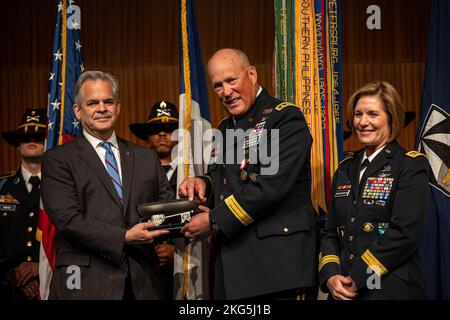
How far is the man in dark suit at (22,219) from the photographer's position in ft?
12.6

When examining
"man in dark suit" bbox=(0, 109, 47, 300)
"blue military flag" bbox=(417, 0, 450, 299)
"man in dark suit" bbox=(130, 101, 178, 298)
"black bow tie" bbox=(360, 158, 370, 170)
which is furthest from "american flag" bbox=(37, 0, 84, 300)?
"blue military flag" bbox=(417, 0, 450, 299)

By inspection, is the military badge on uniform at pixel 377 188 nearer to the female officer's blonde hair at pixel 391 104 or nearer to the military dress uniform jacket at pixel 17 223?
the female officer's blonde hair at pixel 391 104

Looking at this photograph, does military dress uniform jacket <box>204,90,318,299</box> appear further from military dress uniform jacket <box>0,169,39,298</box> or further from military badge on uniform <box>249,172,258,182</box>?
military dress uniform jacket <box>0,169,39,298</box>

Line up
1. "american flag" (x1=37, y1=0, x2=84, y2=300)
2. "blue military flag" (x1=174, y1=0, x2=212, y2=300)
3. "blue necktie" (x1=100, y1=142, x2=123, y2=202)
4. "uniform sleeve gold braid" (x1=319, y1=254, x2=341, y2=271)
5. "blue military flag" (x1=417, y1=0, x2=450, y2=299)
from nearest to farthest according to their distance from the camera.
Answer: "uniform sleeve gold braid" (x1=319, y1=254, x2=341, y2=271), "blue necktie" (x1=100, y1=142, x2=123, y2=202), "blue military flag" (x1=417, y1=0, x2=450, y2=299), "blue military flag" (x1=174, y1=0, x2=212, y2=300), "american flag" (x1=37, y1=0, x2=84, y2=300)

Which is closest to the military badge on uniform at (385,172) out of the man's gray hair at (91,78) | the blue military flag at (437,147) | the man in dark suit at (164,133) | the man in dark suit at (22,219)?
the blue military flag at (437,147)

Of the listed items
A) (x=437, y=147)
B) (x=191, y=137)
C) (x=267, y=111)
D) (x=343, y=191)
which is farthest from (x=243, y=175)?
(x=437, y=147)

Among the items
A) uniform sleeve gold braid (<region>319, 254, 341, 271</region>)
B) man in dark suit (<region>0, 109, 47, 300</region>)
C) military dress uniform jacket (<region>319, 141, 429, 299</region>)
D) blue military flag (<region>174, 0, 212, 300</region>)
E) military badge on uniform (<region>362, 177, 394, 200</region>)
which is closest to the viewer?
military dress uniform jacket (<region>319, 141, 429, 299</region>)

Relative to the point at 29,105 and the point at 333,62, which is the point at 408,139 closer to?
the point at 333,62

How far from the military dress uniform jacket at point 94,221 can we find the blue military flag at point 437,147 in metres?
1.41

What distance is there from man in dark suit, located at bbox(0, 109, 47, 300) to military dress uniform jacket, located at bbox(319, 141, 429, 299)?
7.06 feet

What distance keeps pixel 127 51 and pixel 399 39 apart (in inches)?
101

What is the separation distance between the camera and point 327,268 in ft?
8.38

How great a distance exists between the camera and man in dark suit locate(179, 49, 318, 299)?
2.49m

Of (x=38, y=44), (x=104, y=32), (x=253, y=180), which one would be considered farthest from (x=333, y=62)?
(x=38, y=44)
